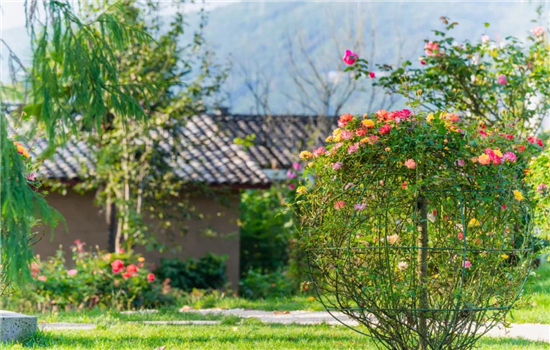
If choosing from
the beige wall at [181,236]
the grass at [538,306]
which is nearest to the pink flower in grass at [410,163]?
the grass at [538,306]

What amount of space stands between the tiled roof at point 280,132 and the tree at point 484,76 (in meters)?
7.90

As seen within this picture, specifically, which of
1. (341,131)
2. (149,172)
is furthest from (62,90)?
(149,172)

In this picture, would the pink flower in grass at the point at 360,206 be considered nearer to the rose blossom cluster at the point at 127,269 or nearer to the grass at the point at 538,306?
the grass at the point at 538,306

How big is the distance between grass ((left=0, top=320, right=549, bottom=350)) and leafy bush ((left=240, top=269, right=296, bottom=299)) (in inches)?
186

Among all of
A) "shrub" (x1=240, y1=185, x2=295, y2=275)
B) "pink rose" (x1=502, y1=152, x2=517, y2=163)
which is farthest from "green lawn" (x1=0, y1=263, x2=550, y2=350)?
"shrub" (x1=240, y1=185, x2=295, y2=275)

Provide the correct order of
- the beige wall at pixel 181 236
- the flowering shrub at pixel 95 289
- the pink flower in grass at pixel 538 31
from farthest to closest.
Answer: the beige wall at pixel 181 236, the pink flower in grass at pixel 538 31, the flowering shrub at pixel 95 289

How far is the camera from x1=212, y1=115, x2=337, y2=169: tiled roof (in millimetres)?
17453

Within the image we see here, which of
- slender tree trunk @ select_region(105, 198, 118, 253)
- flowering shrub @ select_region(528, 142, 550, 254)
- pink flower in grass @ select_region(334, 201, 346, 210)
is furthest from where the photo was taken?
slender tree trunk @ select_region(105, 198, 118, 253)

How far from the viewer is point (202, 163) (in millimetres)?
13719

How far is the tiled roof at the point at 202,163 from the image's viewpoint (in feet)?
41.7

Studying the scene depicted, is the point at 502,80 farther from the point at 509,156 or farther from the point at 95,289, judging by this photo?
the point at 95,289

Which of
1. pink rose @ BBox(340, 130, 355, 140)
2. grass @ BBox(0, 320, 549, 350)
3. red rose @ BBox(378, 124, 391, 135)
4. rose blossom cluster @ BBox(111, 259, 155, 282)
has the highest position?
red rose @ BBox(378, 124, 391, 135)

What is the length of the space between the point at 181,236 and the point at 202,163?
142cm

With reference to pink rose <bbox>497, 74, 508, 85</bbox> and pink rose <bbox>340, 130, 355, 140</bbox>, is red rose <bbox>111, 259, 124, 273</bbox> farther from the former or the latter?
pink rose <bbox>340, 130, 355, 140</bbox>
